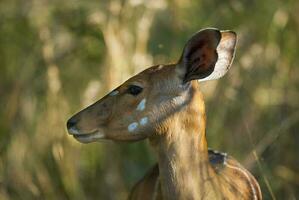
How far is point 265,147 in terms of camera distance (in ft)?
20.7

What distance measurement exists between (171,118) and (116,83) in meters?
1.97

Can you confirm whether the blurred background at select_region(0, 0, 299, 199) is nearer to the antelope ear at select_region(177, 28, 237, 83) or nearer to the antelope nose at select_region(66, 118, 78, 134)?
the antelope nose at select_region(66, 118, 78, 134)

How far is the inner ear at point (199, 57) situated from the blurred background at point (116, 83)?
70.0 inches

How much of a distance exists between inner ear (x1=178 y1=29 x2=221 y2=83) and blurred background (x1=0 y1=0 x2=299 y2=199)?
70.0 inches

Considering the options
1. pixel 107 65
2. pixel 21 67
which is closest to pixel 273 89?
pixel 107 65

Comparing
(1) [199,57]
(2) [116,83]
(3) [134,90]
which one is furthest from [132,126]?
(2) [116,83]

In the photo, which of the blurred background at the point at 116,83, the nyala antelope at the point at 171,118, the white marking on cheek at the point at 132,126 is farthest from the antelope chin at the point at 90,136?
the blurred background at the point at 116,83

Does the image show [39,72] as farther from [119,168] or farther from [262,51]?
[262,51]

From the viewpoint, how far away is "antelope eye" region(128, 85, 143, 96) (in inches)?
182

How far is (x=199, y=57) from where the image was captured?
180 inches

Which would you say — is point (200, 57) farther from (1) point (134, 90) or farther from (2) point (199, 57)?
(1) point (134, 90)

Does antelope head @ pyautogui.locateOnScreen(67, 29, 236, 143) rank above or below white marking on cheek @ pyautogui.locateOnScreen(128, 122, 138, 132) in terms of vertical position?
above

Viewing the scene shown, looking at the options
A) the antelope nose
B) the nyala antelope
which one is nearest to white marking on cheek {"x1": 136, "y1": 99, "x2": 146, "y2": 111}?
the nyala antelope

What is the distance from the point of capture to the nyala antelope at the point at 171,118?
456 cm
